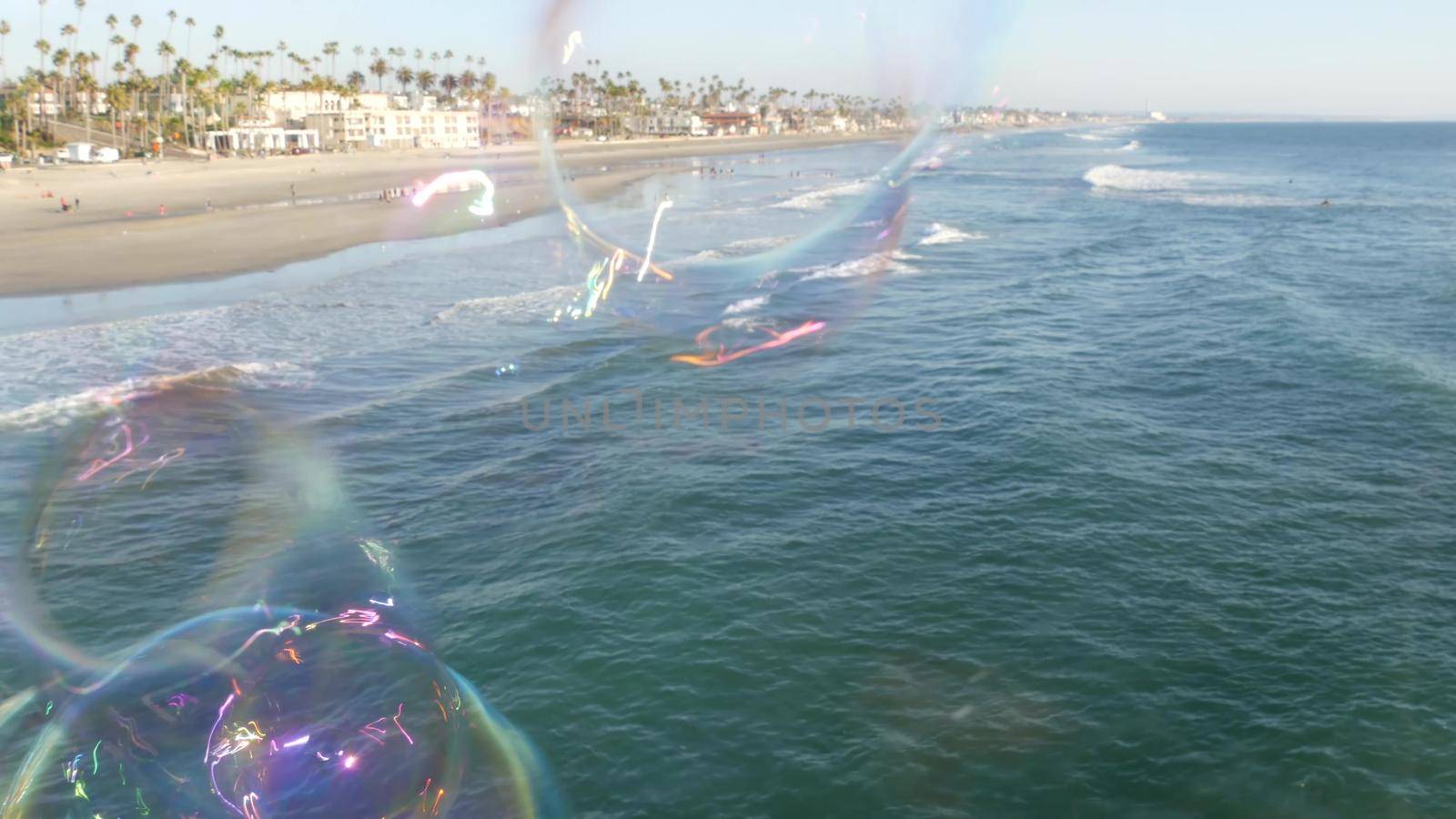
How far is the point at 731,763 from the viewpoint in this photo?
10359mm

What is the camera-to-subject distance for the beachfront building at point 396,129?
126250mm

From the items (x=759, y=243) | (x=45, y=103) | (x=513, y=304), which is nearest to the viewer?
(x=513, y=304)

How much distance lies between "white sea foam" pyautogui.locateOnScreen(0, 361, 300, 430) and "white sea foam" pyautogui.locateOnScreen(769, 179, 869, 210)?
39210 millimetres

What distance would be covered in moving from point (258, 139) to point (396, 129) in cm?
2063

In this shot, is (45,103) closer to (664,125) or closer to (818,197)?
(664,125)

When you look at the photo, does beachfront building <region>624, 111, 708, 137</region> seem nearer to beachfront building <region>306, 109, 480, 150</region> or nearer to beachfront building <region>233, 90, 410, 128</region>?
beachfront building <region>306, 109, 480, 150</region>

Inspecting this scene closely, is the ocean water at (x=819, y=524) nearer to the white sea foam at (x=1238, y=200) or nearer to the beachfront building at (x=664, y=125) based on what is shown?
the white sea foam at (x=1238, y=200)

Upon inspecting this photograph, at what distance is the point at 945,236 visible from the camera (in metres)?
51.5

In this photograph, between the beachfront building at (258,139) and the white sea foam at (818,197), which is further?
the beachfront building at (258,139)

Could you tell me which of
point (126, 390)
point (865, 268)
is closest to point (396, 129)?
point (865, 268)

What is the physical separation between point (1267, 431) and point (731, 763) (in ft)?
48.6

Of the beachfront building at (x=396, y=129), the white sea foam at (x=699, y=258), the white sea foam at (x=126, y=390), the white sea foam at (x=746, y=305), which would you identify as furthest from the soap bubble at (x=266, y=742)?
the beachfront building at (x=396, y=129)

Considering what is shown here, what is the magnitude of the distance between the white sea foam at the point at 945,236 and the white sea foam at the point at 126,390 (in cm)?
3292

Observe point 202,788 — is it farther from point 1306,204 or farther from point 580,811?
point 1306,204
